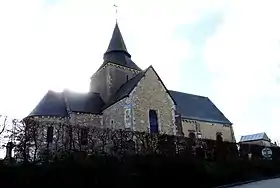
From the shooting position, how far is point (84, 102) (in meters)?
26.6

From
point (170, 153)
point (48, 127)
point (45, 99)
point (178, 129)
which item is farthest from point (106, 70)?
point (170, 153)

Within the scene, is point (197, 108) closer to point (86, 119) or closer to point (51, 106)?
point (86, 119)

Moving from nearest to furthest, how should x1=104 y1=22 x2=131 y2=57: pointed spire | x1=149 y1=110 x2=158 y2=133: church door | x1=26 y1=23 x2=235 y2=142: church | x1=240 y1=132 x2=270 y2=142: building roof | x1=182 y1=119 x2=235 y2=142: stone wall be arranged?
x1=26 y1=23 x2=235 y2=142: church, x1=149 y1=110 x2=158 y2=133: church door, x1=182 y1=119 x2=235 y2=142: stone wall, x1=104 y1=22 x2=131 y2=57: pointed spire, x1=240 y1=132 x2=270 y2=142: building roof

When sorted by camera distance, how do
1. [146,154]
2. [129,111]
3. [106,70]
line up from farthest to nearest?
[106,70]
[129,111]
[146,154]

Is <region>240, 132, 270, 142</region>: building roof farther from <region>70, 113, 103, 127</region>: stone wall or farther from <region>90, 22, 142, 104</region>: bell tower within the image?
<region>70, 113, 103, 127</region>: stone wall

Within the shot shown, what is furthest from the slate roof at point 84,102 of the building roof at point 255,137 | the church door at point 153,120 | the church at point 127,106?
the building roof at point 255,137

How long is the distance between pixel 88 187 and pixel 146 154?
2.94 metres

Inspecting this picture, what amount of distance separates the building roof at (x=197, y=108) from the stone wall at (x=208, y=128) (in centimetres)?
41

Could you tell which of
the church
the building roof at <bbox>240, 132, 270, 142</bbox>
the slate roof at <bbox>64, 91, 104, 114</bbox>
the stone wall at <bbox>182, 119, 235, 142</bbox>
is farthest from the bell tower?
the building roof at <bbox>240, 132, 270, 142</bbox>

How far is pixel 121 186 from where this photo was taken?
11.1 m

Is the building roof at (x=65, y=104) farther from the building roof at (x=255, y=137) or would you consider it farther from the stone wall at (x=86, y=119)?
the building roof at (x=255, y=137)

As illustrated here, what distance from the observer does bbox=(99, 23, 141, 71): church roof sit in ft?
101

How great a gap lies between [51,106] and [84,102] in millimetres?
3025

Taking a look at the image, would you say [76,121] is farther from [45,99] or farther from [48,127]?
[48,127]
